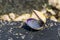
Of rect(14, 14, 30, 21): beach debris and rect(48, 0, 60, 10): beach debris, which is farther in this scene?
rect(48, 0, 60, 10): beach debris

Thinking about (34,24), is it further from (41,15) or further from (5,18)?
(5,18)

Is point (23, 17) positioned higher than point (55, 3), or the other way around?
point (55, 3)

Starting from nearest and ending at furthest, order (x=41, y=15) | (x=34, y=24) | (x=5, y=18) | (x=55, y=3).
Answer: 1. (x=34, y=24)
2. (x=41, y=15)
3. (x=5, y=18)
4. (x=55, y=3)

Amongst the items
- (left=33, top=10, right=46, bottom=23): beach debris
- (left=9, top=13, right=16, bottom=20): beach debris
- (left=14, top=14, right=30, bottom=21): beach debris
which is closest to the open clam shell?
(left=33, top=10, right=46, bottom=23): beach debris

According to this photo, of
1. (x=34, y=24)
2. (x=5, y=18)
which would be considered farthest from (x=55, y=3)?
(x=5, y=18)

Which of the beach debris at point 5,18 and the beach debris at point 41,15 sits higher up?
the beach debris at point 41,15

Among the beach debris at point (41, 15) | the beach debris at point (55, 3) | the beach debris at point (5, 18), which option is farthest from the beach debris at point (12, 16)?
the beach debris at point (55, 3)

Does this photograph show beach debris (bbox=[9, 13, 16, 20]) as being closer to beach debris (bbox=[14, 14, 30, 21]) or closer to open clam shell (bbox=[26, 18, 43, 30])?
beach debris (bbox=[14, 14, 30, 21])

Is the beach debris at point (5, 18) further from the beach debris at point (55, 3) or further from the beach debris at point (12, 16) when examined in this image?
the beach debris at point (55, 3)
